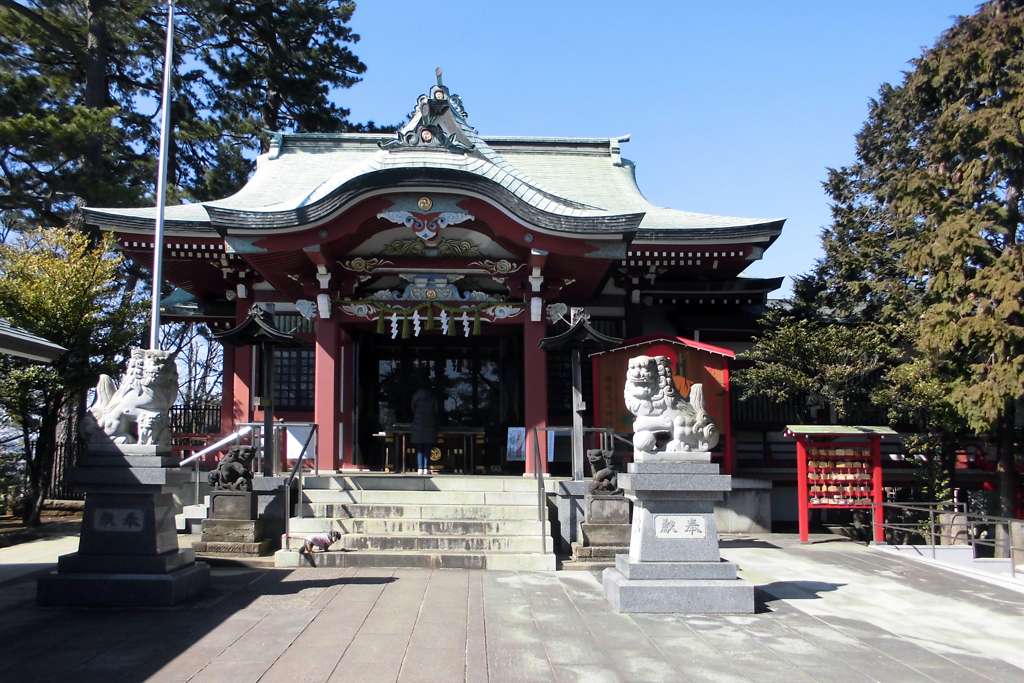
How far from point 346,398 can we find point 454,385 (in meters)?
2.41

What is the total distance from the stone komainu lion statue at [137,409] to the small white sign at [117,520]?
2.12 ft

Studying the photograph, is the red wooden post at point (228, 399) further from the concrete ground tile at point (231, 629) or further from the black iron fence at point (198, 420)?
the concrete ground tile at point (231, 629)

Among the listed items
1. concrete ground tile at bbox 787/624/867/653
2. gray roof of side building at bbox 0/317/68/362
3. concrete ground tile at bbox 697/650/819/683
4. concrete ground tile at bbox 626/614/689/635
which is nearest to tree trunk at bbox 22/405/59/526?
gray roof of side building at bbox 0/317/68/362

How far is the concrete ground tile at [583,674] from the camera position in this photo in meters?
4.55

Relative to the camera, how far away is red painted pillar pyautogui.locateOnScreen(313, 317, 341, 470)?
10.9m

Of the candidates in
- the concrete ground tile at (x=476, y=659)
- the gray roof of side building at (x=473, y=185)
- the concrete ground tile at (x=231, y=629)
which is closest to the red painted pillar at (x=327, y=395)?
the gray roof of side building at (x=473, y=185)

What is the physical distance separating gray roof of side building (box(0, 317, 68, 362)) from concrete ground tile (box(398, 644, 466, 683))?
5496 millimetres

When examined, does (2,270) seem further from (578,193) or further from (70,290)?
(578,193)

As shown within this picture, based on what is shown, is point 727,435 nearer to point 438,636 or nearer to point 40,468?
point 438,636

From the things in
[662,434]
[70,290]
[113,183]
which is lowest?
[662,434]

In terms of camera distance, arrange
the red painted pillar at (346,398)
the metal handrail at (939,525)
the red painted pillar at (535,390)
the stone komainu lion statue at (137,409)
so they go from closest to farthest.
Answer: the stone komainu lion statue at (137,409) < the metal handrail at (939,525) < the red painted pillar at (535,390) < the red painted pillar at (346,398)

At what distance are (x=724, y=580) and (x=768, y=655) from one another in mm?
1322

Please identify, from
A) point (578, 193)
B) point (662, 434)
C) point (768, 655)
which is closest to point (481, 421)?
point (578, 193)

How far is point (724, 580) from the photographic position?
21.1 ft
